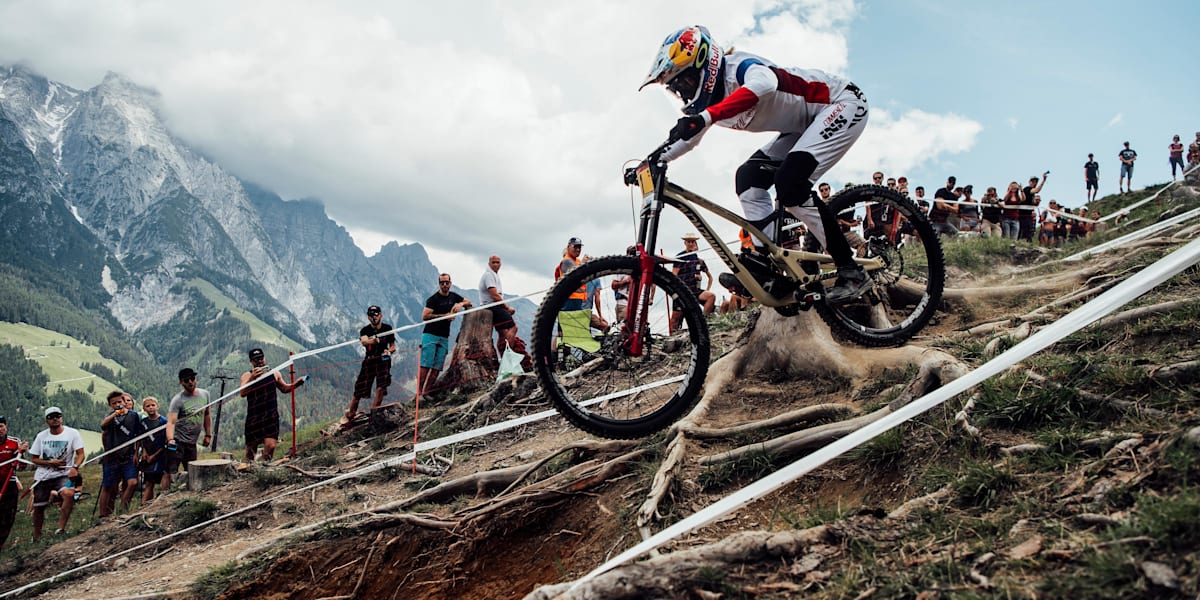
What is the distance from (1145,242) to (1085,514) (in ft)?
24.1

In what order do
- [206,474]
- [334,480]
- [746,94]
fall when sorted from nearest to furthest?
1. [746,94]
2. [334,480]
3. [206,474]

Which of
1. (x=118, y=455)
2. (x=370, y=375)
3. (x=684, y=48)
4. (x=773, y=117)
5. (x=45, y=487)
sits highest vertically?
(x=684, y=48)

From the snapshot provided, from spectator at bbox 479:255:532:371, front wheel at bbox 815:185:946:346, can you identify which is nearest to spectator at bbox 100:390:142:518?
spectator at bbox 479:255:532:371

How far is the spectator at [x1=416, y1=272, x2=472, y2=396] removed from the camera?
1230 centimetres

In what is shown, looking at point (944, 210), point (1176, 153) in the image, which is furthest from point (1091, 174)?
point (944, 210)

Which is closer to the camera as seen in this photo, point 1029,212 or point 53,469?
point 53,469

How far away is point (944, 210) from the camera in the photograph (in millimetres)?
17547

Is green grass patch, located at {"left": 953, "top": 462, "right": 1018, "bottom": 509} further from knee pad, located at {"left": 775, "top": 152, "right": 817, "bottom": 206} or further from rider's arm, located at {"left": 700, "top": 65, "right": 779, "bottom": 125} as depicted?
rider's arm, located at {"left": 700, "top": 65, "right": 779, "bottom": 125}

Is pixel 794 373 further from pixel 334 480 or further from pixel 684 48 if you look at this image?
pixel 334 480

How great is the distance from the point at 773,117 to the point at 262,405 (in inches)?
405

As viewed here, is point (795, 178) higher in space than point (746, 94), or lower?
lower

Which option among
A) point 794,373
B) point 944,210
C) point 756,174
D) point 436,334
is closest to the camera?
point 756,174

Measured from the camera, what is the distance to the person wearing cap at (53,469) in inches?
444

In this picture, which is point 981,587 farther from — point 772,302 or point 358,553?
point 358,553
